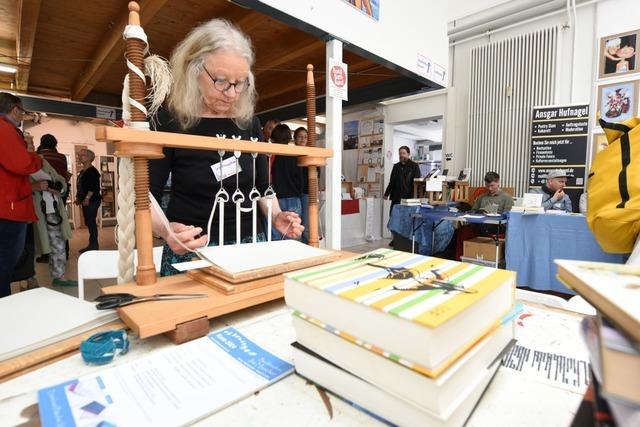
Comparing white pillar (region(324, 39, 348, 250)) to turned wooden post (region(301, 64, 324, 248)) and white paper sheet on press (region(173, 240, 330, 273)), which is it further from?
white paper sheet on press (region(173, 240, 330, 273))

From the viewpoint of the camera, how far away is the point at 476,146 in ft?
18.1

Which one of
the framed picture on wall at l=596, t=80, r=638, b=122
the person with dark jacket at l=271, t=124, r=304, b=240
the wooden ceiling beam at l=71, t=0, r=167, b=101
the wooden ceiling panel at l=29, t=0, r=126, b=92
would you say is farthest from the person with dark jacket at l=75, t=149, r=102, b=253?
the framed picture on wall at l=596, t=80, r=638, b=122

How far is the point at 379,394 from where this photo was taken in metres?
0.39

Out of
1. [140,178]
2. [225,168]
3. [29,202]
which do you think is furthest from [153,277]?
[29,202]

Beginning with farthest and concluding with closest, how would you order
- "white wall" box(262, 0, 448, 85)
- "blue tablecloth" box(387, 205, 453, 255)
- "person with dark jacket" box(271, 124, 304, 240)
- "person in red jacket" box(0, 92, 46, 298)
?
1. "blue tablecloth" box(387, 205, 453, 255)
2. "person with dark jacket" box(271, 124, 304, 240)
3. "person in red jacket" box(0, 92, 46, 298)
4. "white wall" box(262, 0, 448, 85)

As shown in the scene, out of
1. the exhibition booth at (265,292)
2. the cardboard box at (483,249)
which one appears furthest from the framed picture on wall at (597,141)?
the exhibition booth at (265,292)

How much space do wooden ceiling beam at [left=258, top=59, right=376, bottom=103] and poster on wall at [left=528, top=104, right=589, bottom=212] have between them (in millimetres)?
3129

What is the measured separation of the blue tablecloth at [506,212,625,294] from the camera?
301 centimetres

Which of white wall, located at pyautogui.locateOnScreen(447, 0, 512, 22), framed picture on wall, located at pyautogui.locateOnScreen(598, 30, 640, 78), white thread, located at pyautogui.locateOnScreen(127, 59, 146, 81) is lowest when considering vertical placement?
white thread, located at pyautogui.locateOnScreen(127, 59, 146, 81)

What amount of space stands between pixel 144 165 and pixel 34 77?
18.7 ft

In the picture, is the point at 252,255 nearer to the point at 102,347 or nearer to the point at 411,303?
the point at 102,347

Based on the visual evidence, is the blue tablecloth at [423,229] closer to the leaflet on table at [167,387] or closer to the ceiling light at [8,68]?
the leaflet on table at [167,387]

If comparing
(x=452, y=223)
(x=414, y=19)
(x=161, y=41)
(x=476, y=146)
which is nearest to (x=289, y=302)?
(x=414, y=19)

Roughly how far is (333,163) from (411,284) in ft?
4.53
